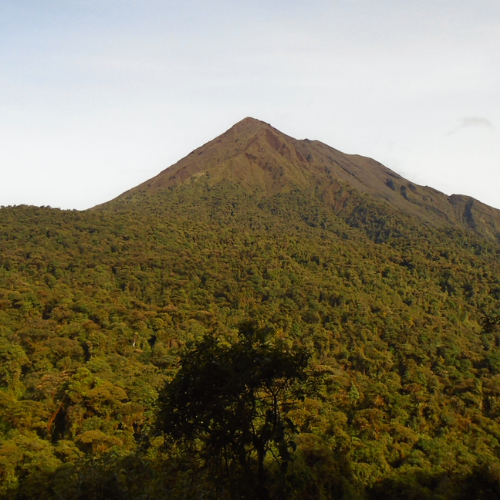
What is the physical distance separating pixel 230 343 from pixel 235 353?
32cm

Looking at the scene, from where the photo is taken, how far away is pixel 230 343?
11359 millimetres

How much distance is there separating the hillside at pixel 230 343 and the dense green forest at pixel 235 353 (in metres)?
0.19

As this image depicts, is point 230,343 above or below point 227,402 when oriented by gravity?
above

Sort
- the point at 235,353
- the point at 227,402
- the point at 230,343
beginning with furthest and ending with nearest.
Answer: the point at 230,343 < the point at 235,353 < the point at 227,402

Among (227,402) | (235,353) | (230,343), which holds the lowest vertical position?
(227,402)

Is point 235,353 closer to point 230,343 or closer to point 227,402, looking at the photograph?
point 230,343

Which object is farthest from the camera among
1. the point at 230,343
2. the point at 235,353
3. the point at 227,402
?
the point at 230,343

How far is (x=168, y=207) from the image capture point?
149250 millimetres

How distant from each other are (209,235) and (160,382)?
6325cm

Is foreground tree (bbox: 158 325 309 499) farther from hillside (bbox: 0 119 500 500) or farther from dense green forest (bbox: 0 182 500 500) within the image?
hillside (bbox: 0 119 500 500)

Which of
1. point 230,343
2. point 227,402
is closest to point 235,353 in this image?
point 230,343

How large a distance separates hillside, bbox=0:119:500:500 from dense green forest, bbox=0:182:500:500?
0.64ft

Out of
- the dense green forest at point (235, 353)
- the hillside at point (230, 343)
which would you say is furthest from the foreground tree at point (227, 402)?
the hillside at point (230, 343)

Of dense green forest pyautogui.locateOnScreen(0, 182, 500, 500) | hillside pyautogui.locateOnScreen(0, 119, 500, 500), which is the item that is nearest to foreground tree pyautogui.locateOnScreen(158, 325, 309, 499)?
dense green forest pyautogui.locateOnScreen(0, 182, 500, 500)
